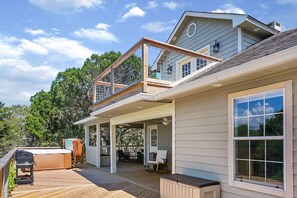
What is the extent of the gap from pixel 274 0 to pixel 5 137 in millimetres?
19120

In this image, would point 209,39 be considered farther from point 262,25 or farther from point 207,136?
point 207,136

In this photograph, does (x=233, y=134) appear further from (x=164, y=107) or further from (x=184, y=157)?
(x=164, y=107)

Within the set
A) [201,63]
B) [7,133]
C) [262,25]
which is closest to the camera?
[262,25]

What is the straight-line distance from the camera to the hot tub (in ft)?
37.2

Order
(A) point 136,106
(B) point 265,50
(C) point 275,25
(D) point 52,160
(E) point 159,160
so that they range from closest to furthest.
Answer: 1. (B) point 265,50
2. (A) point 136,106
3. (C) point 275,25
4. (E) point 159,160
5. (D) point 52,160

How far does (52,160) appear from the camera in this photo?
1158 cm

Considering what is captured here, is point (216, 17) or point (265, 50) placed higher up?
point (216, 17)

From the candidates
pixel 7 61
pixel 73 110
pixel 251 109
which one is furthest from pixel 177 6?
pixel 7 61

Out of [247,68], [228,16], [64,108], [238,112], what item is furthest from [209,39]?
[64,108]

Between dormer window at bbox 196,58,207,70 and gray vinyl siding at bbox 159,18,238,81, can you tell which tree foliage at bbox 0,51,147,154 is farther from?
dormer window at bbox 196,58,207,70

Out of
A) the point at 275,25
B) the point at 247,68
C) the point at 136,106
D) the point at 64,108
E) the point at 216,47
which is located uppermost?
the point at 275,25

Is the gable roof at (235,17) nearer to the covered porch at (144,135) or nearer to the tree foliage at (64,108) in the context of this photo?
the covered porch at (144,135)

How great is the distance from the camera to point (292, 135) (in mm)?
3404

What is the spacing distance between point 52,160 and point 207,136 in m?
8.88
